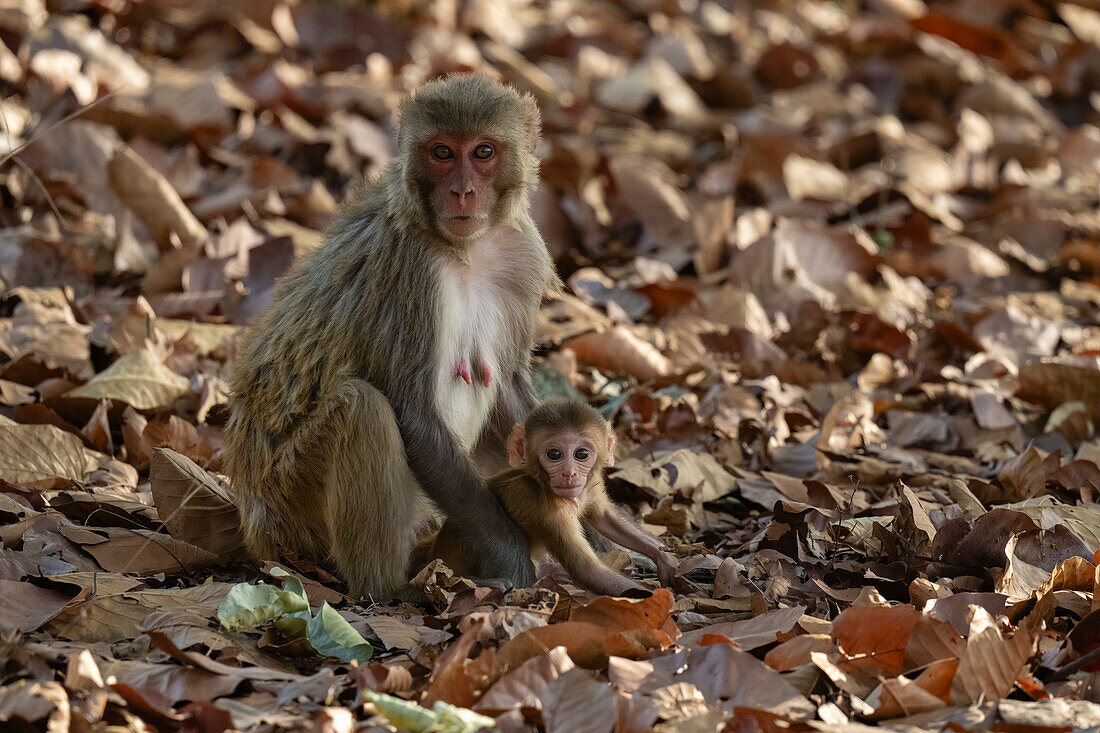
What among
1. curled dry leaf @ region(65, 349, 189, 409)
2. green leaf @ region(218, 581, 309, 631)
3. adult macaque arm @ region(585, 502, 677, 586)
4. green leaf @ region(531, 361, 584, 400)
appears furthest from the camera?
green leaf @ region(531, 361, 584, 400)

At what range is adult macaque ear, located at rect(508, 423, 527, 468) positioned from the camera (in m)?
4.64

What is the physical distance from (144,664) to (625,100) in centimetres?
851

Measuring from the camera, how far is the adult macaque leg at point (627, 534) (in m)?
4.56

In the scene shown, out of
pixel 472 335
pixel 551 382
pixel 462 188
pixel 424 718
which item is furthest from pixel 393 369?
pixel 424 718

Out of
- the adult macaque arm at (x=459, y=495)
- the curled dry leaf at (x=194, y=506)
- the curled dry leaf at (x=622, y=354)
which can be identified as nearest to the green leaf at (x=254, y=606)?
the curled dry leaf at (x=194, y=506)

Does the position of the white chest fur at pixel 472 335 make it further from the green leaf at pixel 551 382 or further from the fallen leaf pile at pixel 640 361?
the green leaf at pixel 551 382

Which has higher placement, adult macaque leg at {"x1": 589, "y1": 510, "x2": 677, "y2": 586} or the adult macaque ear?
the adult macaque ear

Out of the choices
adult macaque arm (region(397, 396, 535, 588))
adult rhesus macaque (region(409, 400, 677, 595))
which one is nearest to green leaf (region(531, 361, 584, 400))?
adult rhesus macaque (region(409, 400, 677, 595))

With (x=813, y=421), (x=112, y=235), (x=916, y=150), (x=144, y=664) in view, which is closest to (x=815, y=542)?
(x=813, y=421)

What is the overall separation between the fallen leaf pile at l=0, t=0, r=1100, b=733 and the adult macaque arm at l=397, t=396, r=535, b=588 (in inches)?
8.2

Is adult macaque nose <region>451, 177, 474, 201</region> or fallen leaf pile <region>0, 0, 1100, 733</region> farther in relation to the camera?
adult macaque nose <region>451, 177, 474, 201</region>

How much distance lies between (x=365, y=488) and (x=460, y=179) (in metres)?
1.15

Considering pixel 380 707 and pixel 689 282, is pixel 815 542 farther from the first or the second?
pixel 689 282

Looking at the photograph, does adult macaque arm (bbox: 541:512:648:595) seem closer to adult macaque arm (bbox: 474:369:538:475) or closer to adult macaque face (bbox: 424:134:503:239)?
adult macaque arm (bbox: 474:369:538:475)
